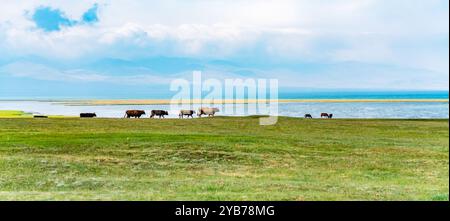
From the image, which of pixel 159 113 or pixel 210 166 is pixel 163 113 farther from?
pixel 210 166

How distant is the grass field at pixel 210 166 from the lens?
848 cm

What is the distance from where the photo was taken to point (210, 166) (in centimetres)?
1430

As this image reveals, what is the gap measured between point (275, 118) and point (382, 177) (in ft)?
68.3

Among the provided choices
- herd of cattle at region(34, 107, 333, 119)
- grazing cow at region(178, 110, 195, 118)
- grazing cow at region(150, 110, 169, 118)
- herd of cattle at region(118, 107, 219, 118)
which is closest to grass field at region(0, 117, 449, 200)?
herd of cattle at region(34, 107, 333, 119)

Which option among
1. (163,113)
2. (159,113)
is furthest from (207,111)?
(159,113)

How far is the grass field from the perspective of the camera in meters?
8.48

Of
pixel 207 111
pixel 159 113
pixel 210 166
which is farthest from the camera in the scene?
pixel 159 113

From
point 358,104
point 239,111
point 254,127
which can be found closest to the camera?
point 254,127

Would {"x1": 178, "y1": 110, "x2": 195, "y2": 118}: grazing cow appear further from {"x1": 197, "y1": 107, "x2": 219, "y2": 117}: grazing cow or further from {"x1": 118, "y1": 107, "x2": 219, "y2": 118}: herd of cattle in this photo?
{"x1": 197, "y1": 107, "x2": 219, "y2": 117}: grazing cow

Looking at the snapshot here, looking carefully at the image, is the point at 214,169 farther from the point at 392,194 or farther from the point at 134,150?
the point at 392,194

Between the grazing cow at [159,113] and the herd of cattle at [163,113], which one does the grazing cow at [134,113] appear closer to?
the herd of cattle at [163,113]

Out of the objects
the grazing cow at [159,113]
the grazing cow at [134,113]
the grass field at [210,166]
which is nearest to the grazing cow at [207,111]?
the grazing cow at [159,113]
